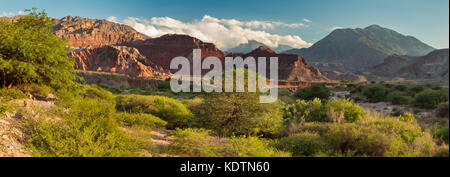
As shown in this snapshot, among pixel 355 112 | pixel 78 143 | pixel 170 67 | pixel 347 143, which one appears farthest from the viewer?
pixel 170 67

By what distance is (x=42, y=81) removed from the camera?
12.3 metres

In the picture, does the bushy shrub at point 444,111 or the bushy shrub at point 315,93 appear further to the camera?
the bushy shrub at point 315,93

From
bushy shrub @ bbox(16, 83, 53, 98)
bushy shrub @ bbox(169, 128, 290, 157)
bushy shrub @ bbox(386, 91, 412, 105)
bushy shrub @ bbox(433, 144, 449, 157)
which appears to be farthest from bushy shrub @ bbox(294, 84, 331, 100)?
bushy shrub @ bbox(16, 83, 53, 98)

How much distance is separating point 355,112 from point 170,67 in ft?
342

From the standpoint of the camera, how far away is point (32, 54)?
1018cm

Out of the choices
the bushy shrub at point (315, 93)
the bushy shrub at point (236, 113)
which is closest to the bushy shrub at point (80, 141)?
the bushy shrub at point (236, 113)

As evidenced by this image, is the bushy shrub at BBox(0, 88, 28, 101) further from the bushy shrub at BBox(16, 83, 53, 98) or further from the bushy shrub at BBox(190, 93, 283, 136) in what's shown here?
the bushy shrub at BBox(190, 93, 283, 136)

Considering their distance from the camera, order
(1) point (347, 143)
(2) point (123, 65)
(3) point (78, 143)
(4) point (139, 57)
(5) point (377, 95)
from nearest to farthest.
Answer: (3) point (78, 143), (1) point (347, 143), (5) point (377, 95), (2) point (123, 65), (4) point (139, 57)

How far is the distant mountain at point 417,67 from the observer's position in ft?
257

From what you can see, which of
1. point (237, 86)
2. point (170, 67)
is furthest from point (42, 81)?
point (170, 67)

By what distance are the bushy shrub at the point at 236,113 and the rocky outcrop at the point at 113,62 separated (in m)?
80.7

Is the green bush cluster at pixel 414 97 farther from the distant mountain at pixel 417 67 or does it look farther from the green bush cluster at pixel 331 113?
the distant mountain at pixel 417 67

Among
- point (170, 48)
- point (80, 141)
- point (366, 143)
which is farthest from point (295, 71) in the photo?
point (80, 141)
